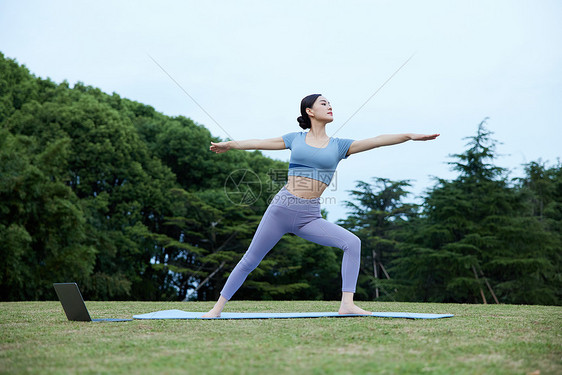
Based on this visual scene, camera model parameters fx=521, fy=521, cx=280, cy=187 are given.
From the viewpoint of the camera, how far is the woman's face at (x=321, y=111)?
4.96 meters

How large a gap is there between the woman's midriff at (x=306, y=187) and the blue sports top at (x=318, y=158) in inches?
1.5

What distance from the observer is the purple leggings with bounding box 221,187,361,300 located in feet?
15.3

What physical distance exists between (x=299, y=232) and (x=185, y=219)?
19148 mm

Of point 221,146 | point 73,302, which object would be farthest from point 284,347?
point 221,146

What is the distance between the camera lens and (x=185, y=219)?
23.4m

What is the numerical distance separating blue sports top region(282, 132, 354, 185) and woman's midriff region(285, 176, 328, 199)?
38 mm

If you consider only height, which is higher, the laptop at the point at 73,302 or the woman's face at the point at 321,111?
the woman's face at the point at 321,111

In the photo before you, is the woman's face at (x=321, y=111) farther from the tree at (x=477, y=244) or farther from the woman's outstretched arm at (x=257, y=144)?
the tree at (x=477, y=244)

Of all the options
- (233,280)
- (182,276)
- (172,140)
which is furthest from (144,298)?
(233,280)

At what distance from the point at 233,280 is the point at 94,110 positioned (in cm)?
2012

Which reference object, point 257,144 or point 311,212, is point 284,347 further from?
point 257,144

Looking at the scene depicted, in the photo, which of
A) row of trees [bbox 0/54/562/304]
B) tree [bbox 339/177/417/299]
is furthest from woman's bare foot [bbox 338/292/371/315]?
tree [bbox 339/177/417/299]

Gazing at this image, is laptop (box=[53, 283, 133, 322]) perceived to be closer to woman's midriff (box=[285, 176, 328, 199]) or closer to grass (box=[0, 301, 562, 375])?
grass (box=[0, 301, 562, 375])

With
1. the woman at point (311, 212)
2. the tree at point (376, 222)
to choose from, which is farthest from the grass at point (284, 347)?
the tree at point (376, 222)
